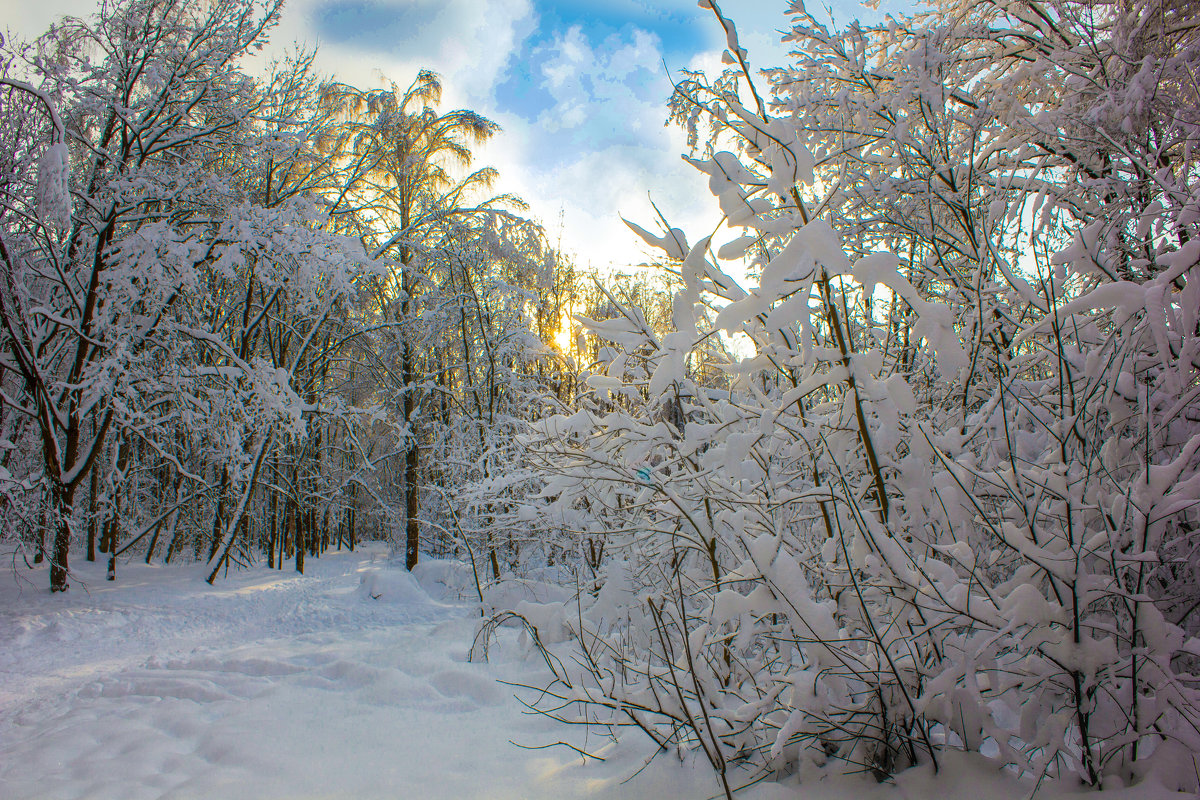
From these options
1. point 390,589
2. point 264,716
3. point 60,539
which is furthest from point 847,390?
point 60,539

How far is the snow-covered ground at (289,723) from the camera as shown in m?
1.88

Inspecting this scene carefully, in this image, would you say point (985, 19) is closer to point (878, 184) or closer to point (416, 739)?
point (878, 184)

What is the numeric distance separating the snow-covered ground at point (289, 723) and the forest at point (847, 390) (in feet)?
0.63

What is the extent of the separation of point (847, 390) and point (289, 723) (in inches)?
127

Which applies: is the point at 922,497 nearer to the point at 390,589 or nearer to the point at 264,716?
the point at 264,716

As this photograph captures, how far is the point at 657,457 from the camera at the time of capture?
7.08 ft

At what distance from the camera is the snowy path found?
2057 mm

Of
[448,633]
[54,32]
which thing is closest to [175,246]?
[54,32]

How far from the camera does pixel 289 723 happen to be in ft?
9.46

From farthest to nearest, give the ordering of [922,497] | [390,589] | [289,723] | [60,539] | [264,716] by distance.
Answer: [390,589] < [60,539] < [264,716] < [289,723] < [922,497]

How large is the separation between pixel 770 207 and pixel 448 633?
199 inches

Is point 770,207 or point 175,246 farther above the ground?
point 175,246

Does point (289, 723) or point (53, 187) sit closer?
point (289, 723)

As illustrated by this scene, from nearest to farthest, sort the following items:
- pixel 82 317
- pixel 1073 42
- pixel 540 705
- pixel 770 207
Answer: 1. pixel 770 207
2. pixel 540 705
3. pixel 1073 42
4. pixel 82 317
